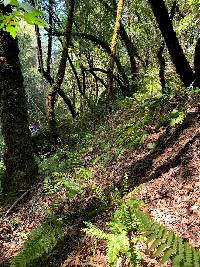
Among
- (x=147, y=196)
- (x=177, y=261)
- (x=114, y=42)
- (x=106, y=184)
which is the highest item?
(x=114, y=42)

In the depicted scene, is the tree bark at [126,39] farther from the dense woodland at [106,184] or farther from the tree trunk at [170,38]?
the tree trunk at [170,38]

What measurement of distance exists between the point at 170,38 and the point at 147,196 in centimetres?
437

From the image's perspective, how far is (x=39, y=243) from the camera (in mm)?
4680

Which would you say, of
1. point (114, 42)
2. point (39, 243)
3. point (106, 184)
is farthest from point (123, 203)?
point (114, 42)

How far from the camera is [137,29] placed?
19.2 m

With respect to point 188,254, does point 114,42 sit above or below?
above

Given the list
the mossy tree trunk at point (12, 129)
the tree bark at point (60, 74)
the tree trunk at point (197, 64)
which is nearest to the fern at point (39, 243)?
the mossy tree trunk at point (12, 129)

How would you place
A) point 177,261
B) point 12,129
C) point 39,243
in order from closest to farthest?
point 177,261
point 39,243
point 12,129

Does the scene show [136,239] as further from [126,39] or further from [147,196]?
[126,39]

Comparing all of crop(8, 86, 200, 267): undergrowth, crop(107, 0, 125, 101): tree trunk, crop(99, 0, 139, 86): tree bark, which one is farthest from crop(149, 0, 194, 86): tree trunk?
crop(99, 0, 139, 86): tree bark

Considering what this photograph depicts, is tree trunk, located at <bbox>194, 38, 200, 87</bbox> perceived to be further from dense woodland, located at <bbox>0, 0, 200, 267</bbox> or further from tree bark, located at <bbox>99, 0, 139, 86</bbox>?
tree bark, located at <bbox>99, 0, 139, 86</bbox>

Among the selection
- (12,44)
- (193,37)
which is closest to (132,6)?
(193,37)

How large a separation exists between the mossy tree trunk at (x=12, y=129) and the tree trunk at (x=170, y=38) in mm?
2873

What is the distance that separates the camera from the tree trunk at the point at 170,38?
809cm
